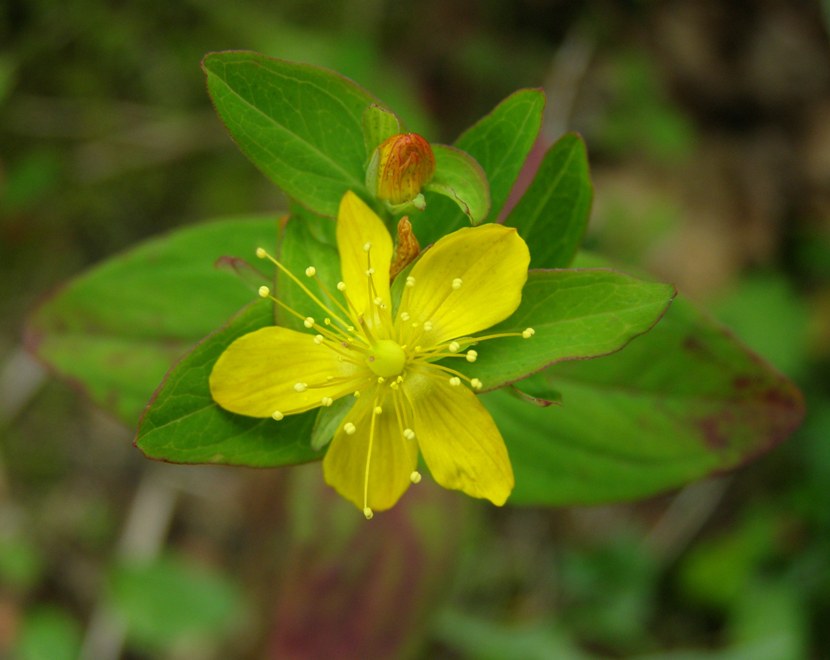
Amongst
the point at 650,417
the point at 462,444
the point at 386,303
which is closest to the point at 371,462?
the point at 462,444

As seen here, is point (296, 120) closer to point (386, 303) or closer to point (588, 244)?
point (386, 303)

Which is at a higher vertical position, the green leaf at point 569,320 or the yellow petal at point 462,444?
the green leaf at point 569,320

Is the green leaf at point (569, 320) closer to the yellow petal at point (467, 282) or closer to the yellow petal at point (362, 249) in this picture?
the yellow petal at point (467, 282)

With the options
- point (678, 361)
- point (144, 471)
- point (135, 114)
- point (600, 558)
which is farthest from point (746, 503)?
point (135, 114)

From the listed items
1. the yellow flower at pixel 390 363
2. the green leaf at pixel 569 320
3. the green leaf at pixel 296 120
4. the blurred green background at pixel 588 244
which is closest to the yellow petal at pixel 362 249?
the yellow flower at pixel 390 363

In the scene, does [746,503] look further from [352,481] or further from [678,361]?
[352,481]

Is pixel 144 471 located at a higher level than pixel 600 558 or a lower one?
lower
